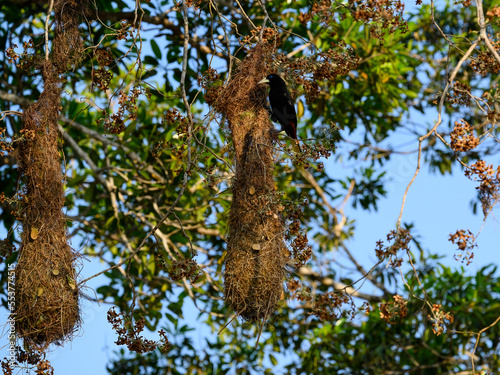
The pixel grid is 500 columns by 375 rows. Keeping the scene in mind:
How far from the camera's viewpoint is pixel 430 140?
7555 millimetres

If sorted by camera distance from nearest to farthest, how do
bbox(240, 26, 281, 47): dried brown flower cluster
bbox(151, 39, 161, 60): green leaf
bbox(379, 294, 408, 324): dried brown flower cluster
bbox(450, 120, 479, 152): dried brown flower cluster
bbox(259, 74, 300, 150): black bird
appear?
bbox(450, 120, 479, 152): dried brown flower cluster → bbox(379, 294, 408, 324): dried brown flower cluster → bbox(240, 26, 281, 47): dried brown flower cluster → bbox(259, 74, 300, 150): black bird → bbox(151, 39, 161, 60): green leaf

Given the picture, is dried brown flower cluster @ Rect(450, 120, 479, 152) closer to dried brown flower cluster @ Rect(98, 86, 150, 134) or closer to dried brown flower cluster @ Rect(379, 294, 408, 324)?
dried brown flower cluster @ Rect(379, 294, 408, 324)

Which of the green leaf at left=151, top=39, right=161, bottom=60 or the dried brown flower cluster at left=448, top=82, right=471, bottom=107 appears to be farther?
the green leaf at left=151, top=39, right=161, bottom=60

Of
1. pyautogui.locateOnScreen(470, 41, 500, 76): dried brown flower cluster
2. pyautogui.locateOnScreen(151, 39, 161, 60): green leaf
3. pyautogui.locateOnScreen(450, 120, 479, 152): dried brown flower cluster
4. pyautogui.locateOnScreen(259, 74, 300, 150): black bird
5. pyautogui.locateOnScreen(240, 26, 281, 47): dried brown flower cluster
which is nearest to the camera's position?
pyautogui.locateOnScreen(450, 120, 479, 152): dried brown flower cluster

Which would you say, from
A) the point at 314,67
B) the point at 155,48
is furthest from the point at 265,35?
the point at 155,48

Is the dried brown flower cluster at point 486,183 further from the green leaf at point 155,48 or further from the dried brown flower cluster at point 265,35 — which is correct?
the green leaf at point 155,48

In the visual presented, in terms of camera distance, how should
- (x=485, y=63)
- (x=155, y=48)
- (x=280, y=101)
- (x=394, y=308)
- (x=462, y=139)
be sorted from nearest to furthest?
(x=462, y=139) < (x=394, y=308) < (x=485, y=63) < (x=280, y=101) < (x=155, y=48)

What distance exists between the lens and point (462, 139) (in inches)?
129

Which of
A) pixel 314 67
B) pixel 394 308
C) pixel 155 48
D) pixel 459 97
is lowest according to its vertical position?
pixel 394 308

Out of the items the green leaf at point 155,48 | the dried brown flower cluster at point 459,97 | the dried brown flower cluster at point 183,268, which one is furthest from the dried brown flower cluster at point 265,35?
the green leaf at point 155,48

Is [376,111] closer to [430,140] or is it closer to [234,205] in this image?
[430,140]

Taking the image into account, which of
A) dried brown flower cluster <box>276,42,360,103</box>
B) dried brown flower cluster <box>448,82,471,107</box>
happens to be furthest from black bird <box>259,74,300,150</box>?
dried brown flower cluster <box>448,82,471,107</box>

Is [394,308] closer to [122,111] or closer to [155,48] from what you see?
[122,111]

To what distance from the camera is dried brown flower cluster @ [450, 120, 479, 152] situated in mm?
3258
